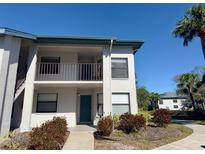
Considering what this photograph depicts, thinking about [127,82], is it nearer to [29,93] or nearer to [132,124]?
[132,124]

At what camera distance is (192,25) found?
1841 cm

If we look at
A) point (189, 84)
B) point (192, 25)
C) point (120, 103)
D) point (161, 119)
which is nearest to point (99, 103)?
point (120, 103)

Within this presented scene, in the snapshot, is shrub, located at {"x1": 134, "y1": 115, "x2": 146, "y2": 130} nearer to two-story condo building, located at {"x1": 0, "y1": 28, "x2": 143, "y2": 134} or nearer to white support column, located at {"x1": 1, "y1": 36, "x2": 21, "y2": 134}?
two-story condo building, located at {"x1": 0, "y1": 28, "x2": 143, "y2": 134}

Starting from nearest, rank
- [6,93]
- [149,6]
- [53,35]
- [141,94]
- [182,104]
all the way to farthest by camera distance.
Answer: [6,93] < [149,6] < [53,35] < [141,94] < [182,104]

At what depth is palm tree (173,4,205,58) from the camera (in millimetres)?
17891

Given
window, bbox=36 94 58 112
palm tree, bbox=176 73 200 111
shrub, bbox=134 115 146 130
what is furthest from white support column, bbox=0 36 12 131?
palm tree, bbox=176 73 200 111

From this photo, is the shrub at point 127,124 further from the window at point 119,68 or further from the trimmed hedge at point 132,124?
the window at point 119,68

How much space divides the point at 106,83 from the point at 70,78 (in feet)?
11.7

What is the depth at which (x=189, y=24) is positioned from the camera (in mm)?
18641

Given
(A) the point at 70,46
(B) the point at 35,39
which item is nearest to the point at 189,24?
(A) the point at 70,46

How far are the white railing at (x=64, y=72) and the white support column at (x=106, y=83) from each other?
170cm

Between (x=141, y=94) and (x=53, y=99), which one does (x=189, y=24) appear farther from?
(x=141, y=94)

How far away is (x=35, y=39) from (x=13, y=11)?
91.2 inches

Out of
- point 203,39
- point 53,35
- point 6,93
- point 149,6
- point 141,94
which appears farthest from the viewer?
point 141,94
